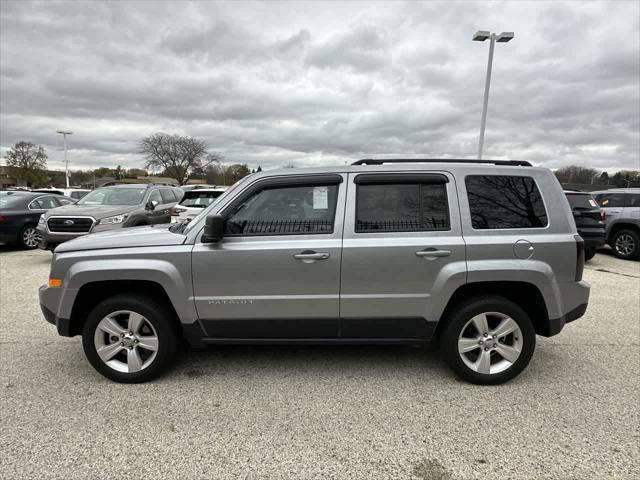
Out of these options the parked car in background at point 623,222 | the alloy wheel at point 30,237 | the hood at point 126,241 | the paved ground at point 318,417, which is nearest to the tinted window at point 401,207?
the paved ground at point 318,417

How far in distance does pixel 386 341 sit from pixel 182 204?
26.2ft

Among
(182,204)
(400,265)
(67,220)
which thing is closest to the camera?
(400,265)

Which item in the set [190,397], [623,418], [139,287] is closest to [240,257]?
[139,287]

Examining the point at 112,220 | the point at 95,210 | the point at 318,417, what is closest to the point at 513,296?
the point at 318,417

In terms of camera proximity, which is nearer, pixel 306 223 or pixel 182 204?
pixel 306 223

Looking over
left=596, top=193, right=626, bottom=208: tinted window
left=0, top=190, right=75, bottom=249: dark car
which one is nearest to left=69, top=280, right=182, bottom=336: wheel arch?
left=0, top=190, right=75, bottom=249: dark car

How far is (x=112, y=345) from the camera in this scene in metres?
3.11

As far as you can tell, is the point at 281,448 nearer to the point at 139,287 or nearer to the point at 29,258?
the point at 139,287

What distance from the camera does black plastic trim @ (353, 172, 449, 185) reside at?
9.96ft

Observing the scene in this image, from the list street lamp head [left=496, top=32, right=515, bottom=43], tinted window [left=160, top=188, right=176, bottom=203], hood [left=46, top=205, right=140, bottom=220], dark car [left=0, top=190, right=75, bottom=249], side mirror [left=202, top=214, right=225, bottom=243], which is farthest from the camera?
street lamp head [left=496, top=32, right=515, bottom=43]

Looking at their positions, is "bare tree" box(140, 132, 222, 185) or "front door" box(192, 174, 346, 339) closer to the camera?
"front door" box(192, 174, 346, 339)

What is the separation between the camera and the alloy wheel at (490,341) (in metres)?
3.05

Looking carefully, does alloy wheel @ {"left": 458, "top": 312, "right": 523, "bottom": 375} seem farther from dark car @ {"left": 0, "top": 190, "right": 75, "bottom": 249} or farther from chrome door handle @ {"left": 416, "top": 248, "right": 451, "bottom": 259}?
dark car @ {"left": 0, "top": 190, "right": 75, "bottom": 249}

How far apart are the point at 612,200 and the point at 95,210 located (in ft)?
41.9
